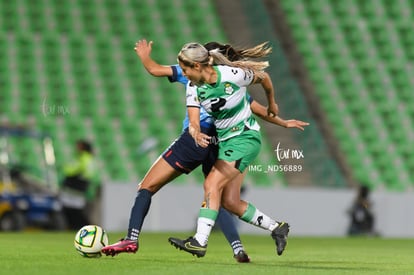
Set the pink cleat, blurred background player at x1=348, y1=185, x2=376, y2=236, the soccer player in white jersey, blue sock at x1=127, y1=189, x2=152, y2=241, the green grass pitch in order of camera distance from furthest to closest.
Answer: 1. blurred background player at x1=348, y1=185, x2=376, y2=236
2. blue sock at x1=127, y1=189, x2=152, y2=241
3. the pink cleat
4. the soccer player in white jersey
5. the green grass pitch

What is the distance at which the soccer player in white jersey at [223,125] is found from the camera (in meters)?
7.73

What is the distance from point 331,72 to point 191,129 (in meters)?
15.6

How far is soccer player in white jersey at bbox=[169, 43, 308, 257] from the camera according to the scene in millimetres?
7727

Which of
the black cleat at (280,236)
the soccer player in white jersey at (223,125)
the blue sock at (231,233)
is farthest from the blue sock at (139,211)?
the black cleat at (280,236)

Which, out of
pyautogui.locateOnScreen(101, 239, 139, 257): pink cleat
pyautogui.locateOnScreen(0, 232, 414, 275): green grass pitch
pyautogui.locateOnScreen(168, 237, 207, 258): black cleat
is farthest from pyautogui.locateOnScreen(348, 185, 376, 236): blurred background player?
pyautogui.locateOnScreen(168, 237, 207, 258): black cleat

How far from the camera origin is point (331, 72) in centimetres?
2303

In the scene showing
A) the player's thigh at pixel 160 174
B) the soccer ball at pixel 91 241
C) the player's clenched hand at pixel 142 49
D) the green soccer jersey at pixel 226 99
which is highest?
the player's clenched hand at pixel 142 49

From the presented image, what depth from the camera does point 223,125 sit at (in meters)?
8.08

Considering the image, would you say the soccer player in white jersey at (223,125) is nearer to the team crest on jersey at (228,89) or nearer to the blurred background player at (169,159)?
the team crest on jersey at (228,89)

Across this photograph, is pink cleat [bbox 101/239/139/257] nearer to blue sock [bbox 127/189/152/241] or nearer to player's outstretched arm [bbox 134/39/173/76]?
blue sock [bbox 127/189/152/241]

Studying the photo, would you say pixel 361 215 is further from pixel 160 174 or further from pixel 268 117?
pixel 160 174

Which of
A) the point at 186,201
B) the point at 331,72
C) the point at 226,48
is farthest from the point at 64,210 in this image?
the point at 226,48

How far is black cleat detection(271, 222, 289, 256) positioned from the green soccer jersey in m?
0.83

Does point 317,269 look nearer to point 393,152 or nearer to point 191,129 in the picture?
point 191,129
